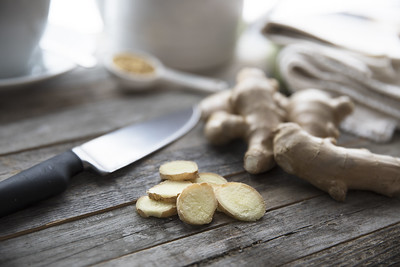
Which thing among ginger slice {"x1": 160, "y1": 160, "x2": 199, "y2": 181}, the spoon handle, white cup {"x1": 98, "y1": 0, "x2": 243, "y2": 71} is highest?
white cup {"x1": 98, "y1": 0, "x2": 243, "y2": 71}

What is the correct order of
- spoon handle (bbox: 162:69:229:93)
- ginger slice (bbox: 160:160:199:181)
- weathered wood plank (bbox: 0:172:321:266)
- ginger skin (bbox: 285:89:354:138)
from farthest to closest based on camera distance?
spoon handle (bbox: 162:69:229:93) < ginger skin (bbox: 285:89:354:138) < ginger slice (bbox: 160:160:199:181) < weathered wood plank (bbox: 0:172:321:266)

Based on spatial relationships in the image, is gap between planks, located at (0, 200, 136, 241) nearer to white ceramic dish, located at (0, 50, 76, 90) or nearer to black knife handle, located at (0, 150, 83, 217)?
black knife handle, located at (0, 150, 83, 217)

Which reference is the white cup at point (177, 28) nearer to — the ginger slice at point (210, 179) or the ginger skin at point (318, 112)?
the ginger skin at point (318, 112)

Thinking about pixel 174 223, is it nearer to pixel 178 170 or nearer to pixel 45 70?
pixel 178 170

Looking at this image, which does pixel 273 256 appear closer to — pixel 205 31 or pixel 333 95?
pixel 333 95

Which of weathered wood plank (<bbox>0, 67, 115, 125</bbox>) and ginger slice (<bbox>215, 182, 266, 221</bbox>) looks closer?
ginger slice (<bbox>215, 182, 266, 221</bbox>)

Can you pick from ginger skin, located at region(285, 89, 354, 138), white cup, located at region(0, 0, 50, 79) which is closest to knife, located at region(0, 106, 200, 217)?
ginger skin, located at region(285, 89, 354, 138)

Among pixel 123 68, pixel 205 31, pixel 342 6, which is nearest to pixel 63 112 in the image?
pixel 123 68

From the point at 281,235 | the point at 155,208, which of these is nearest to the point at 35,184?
the point at 155,208
